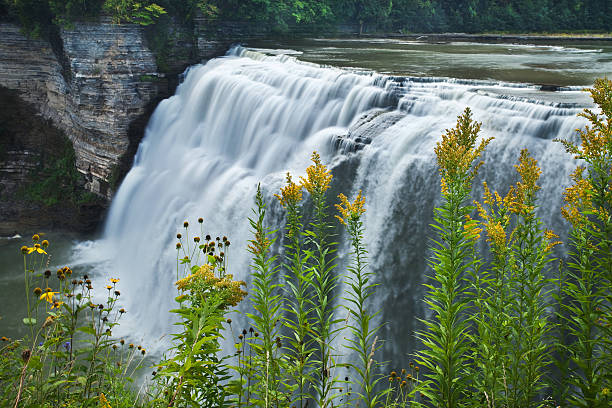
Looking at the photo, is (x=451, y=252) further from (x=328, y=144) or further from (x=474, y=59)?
(x=474, y=59)

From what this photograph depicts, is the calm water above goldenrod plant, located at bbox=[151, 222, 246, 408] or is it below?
above

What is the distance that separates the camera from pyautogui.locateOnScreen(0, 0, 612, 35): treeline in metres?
18.6

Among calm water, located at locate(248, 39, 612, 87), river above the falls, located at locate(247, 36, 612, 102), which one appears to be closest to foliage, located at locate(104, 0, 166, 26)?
river above the falls, located at locate(247, 36, 612, 102)

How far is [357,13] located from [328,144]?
72.3 ft

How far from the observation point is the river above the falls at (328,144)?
897 cm

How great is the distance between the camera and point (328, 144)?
1155 cm

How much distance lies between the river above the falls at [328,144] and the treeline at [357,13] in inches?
101

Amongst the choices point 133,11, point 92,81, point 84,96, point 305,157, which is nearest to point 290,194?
point 305,157

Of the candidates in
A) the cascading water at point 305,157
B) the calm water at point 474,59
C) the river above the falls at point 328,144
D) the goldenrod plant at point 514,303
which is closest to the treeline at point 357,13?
the calm water at point 474,59

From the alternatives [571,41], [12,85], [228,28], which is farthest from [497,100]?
[571,41]

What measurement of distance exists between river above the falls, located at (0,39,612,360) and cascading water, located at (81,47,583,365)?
0.03 meters

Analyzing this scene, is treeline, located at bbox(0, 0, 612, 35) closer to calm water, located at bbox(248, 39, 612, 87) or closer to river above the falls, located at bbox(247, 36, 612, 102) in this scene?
river above the falls, located at bbox(247, 36, 612, 102)

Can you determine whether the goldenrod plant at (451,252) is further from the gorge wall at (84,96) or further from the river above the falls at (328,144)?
the gorge wall at (84,96)

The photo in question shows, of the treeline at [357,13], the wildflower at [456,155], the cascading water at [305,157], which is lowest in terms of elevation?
the cascading water at [305,157]
